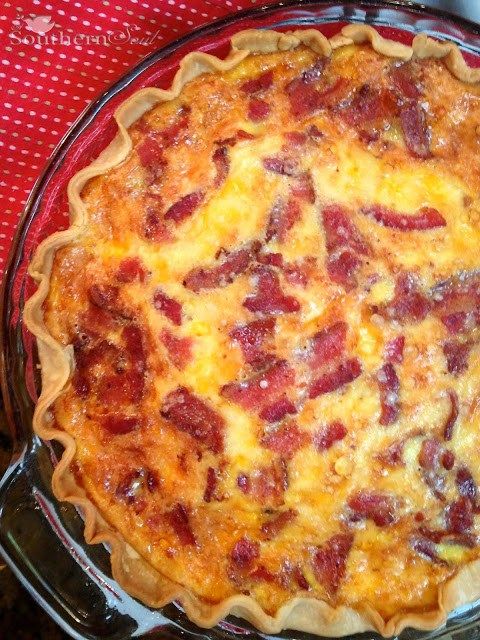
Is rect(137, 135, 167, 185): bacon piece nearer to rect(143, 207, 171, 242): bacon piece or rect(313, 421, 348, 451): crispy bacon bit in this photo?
rect(143, 207, 171, 242): bacon piece

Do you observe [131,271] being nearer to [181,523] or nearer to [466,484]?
[181,523]

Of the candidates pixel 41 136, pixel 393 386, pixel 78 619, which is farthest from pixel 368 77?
pixel 78 619

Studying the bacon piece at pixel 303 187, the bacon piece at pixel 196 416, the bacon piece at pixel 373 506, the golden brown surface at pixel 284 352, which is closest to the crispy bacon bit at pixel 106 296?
the golden brown surface at pixel 284 352

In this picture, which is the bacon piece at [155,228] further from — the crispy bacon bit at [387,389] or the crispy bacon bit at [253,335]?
the crispy bacon bit at [387,389]

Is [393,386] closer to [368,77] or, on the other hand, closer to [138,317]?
[138,317]

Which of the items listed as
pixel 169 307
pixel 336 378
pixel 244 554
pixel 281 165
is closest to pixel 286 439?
pixel 336 378
